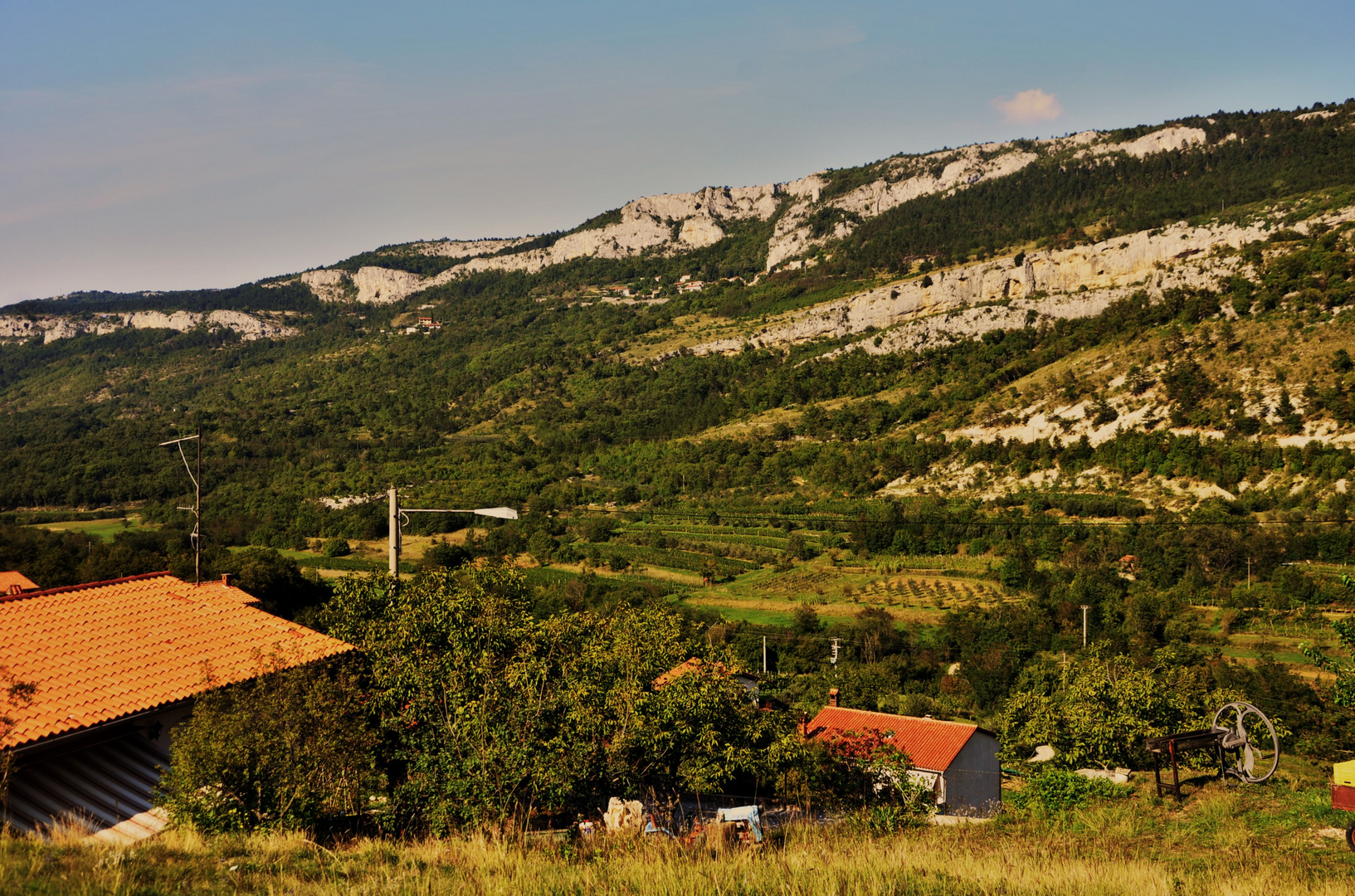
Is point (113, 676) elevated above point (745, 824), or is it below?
above

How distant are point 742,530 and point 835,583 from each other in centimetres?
1669

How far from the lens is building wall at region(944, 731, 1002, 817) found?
25.8 m

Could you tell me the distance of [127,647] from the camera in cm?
1248

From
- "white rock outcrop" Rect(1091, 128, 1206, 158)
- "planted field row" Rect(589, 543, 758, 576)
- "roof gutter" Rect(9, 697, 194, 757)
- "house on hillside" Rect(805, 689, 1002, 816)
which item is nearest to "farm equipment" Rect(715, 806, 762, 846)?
"roof gutter" Rect(9, 697, 194, 757)

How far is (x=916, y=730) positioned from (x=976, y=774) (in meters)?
2.23

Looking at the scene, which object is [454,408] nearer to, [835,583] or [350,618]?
[835,583]

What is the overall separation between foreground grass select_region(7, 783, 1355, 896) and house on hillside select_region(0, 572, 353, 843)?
2.78 m

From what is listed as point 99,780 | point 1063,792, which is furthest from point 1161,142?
point 99,780

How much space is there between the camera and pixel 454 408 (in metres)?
126

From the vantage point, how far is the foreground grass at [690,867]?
5695 millimetres

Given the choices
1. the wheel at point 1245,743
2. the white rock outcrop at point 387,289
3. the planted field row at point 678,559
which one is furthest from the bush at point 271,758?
the white rock outcrop at point 387,289

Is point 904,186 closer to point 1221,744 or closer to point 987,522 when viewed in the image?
point 987,522

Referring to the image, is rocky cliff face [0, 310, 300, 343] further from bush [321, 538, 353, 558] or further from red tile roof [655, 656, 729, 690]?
red tile roof [655, 656, 729, 690]

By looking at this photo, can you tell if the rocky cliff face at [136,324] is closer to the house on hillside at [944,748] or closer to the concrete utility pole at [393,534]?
the house on hillside at [944,748]
